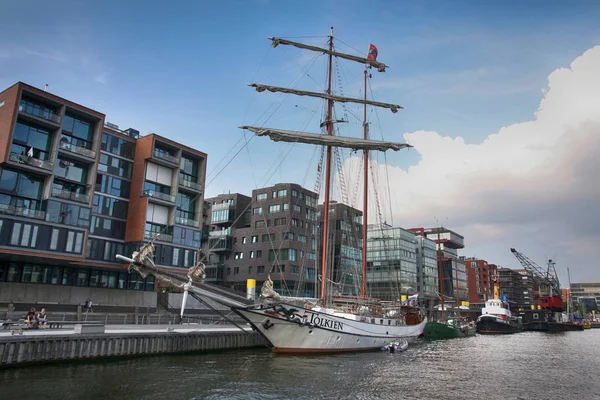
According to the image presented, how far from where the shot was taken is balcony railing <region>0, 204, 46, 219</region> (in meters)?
38.4

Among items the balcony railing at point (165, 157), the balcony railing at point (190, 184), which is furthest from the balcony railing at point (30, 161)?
the balcony railing at point (190, 184)

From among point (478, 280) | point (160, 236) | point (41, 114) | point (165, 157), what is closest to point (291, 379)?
point (160, 236)

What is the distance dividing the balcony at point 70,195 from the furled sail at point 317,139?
21164 millimetres

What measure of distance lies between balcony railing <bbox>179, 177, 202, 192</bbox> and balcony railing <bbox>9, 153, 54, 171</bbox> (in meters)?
16.8

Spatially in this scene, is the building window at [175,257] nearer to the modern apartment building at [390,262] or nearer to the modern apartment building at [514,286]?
the modern apartment building at [390,262]

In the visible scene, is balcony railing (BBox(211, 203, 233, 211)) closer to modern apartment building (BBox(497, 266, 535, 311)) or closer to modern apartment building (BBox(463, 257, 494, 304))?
modern apartment building (BBox(463, 257, 494, 304))

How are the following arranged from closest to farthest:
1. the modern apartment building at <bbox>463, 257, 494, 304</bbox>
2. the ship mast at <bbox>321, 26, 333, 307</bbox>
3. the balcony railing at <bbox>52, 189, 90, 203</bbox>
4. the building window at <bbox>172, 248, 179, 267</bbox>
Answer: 1. the ship mast at <bbox>321, 26, 333, 307</bbox>
2. the balcony railing at <bbox>52, 189, 90, 203</bbox>
3. the building window at <bbox>172, 248, 179, 267</bbox>
4. the modern apartment building at <bbox>463, 257, 494, 304</bbox>

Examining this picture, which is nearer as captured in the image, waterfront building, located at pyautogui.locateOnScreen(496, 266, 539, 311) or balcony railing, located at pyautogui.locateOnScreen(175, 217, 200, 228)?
balcony railing, located at pyautogui.locateOnScreen(175, 217, 200, 228)

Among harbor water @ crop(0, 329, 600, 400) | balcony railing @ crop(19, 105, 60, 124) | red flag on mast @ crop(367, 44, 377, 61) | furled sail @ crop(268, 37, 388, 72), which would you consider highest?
red flag on mast @ crop(367, 44, 377, 61)

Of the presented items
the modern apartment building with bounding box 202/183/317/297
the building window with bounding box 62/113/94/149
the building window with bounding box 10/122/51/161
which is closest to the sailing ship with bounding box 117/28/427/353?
the building window with bounding box 10/122/51/161

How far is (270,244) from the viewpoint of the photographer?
77.7 metres

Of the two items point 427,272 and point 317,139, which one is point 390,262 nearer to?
point 427,272

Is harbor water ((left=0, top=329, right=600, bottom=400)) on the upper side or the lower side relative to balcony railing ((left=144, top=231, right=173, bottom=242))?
lower

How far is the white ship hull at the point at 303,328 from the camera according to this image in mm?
30703
